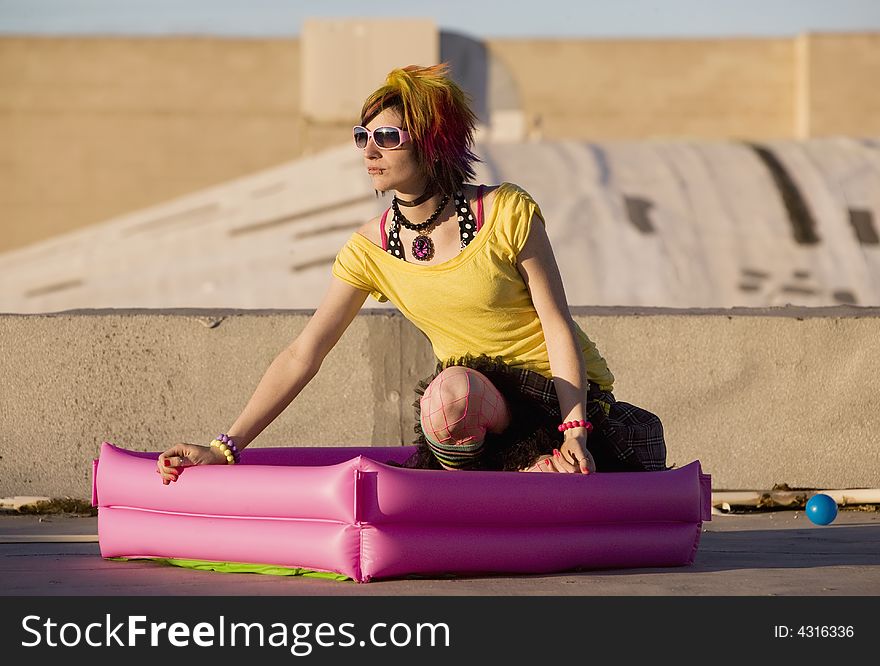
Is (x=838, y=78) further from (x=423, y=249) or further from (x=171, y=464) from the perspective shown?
(x=171, y=464)

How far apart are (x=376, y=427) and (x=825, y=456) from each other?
1.49 meters

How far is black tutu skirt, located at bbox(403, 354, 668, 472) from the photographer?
10.8ft

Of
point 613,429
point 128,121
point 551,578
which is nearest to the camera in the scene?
point 551,578

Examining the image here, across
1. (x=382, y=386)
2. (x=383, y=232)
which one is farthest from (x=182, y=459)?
(x=382, y=386)

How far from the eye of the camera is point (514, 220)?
10.9 ft

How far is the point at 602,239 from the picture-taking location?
318 inches

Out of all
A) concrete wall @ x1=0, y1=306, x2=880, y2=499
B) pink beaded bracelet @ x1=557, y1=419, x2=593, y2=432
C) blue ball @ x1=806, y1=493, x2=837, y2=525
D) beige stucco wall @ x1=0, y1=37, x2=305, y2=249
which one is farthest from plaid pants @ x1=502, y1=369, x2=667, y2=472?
beige stucco wall @ x1=0, y1=37, x2=305, y2=249

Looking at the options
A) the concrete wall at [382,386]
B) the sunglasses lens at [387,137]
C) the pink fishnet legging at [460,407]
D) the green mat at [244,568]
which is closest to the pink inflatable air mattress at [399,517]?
the green mat at [244,568]

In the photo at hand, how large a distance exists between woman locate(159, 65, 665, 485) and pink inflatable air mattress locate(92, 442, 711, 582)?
0.10 m

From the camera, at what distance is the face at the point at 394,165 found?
332 cm

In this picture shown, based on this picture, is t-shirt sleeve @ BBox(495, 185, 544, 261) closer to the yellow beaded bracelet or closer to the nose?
the nose

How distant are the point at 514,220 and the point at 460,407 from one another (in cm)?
46

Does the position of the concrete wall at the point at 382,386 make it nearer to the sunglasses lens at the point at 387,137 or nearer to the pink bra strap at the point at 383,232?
the pink bra strap at the point at 383,232
